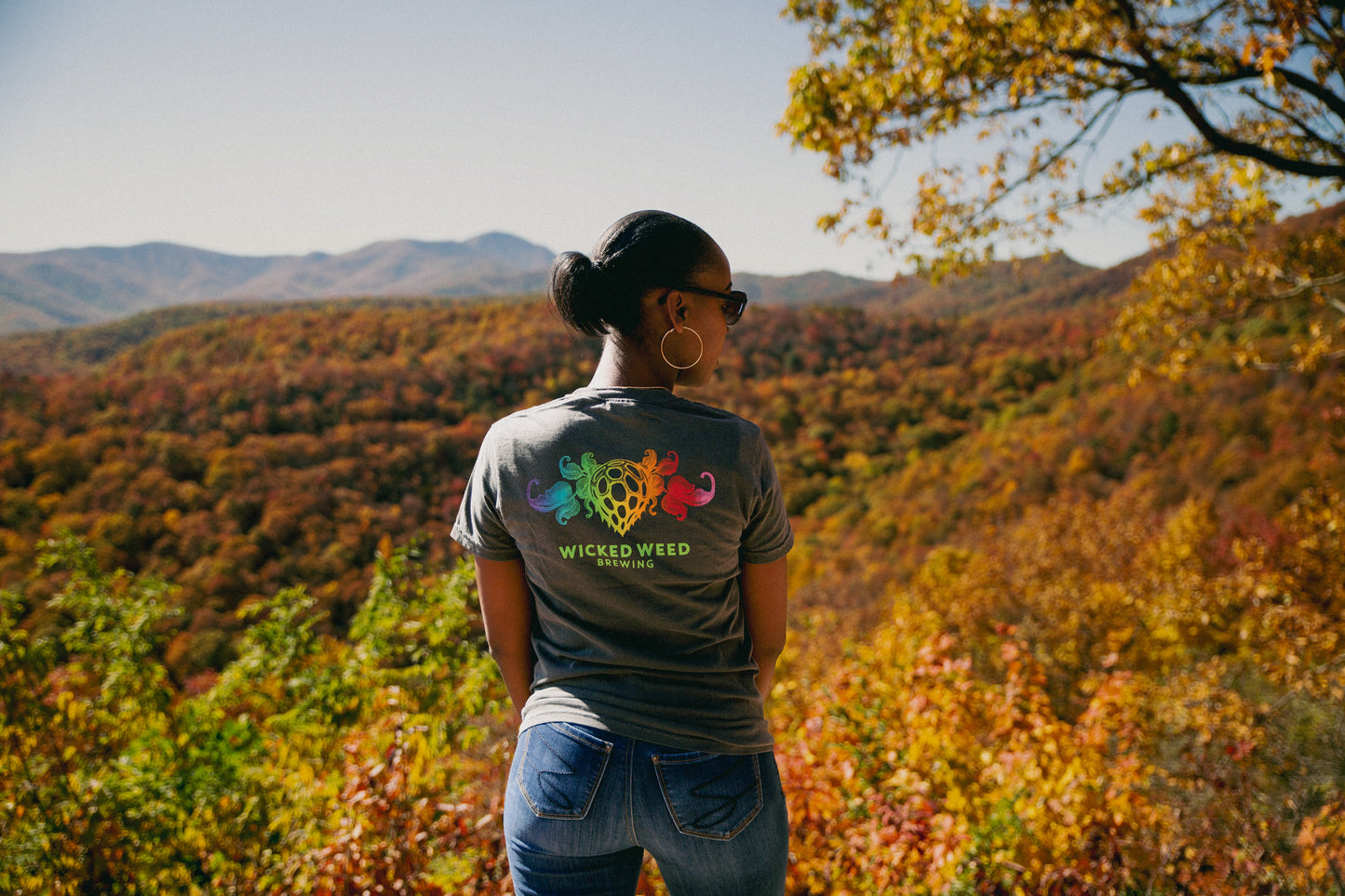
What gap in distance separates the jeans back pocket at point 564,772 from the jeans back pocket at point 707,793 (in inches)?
4.0

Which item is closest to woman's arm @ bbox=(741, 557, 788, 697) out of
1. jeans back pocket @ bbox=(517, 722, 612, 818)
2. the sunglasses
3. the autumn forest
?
jeans back pocket @ bbox=(517, 722, 612, 818)

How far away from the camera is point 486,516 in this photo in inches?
48.2

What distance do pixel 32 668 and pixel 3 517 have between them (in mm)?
41417

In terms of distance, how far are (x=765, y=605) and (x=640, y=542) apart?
0.33m

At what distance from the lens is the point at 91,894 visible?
2322mm

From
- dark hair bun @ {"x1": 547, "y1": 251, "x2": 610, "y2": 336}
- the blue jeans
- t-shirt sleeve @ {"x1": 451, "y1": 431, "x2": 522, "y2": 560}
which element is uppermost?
dark hair bun @ {"x1": 547, "y1": 251, "x2": 610, "y2": 336}

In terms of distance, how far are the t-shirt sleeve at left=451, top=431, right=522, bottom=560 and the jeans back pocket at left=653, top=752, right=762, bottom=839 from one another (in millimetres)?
470

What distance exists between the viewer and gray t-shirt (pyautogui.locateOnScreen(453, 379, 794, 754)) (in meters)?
1.08

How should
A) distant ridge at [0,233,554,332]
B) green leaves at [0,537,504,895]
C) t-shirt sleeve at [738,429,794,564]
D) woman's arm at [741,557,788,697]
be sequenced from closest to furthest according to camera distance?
t-shirt sleeve at [738,429,794,564] < woman's arm at [741,557,788,697] < green leaves at [0,537,504,895] < distant ridge at [0,233,554,332]

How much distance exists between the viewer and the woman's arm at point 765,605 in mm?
1253

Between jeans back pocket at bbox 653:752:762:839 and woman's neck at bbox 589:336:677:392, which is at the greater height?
woman's neck at bbox 589:336:677:392

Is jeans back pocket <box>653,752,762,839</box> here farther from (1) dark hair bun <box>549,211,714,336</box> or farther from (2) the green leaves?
(2) the green leaves

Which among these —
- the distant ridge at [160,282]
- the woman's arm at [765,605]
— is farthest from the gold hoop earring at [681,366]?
the distant ridge at [160,282]

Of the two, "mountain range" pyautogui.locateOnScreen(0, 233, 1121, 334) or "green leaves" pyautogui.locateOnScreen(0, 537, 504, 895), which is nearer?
"green leaves" pyautogui.locateOnScreen(0, 537, 504, 895)
